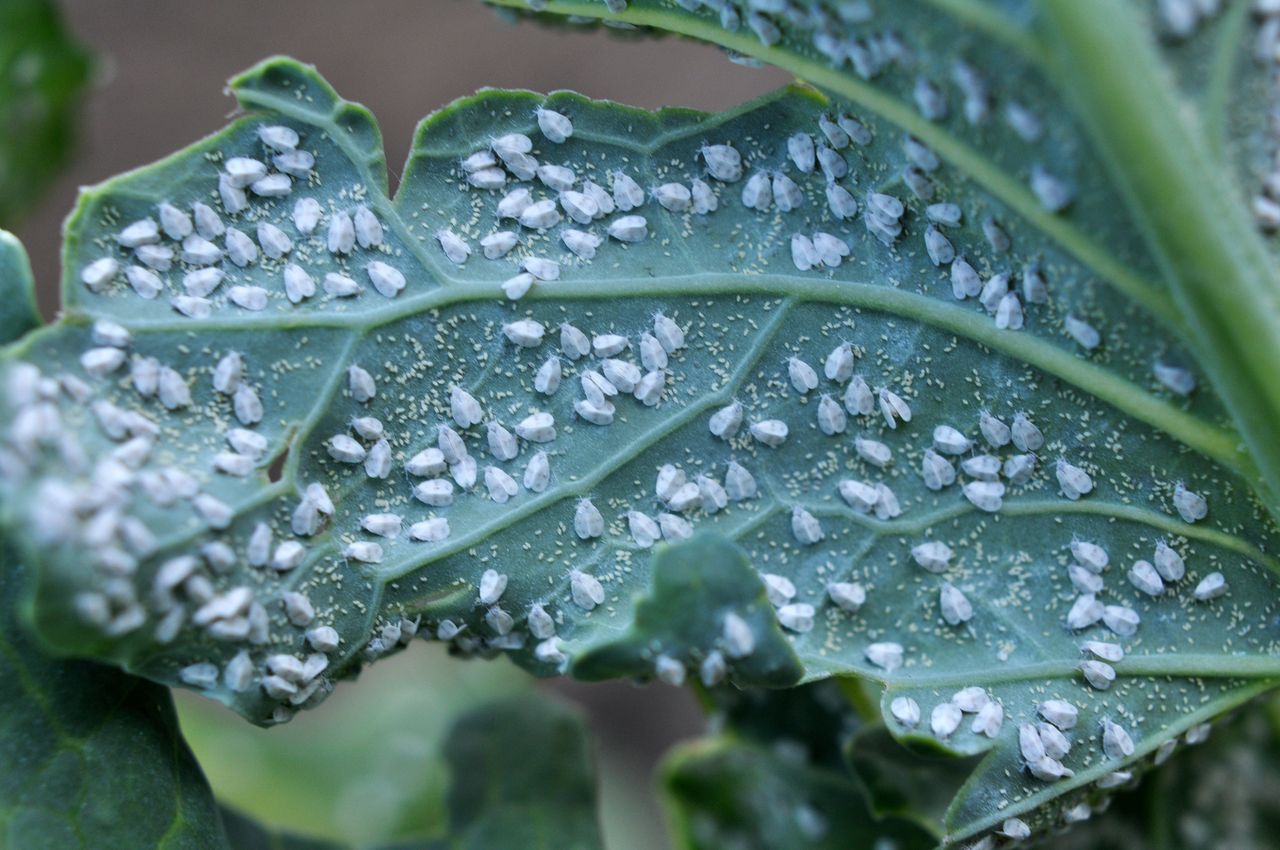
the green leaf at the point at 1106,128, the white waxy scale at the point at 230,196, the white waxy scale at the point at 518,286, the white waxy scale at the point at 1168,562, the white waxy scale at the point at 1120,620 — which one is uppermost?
the green leaf at the point at 1106,128

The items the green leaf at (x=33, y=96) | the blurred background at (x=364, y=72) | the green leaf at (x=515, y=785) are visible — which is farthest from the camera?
the blurred background at (x=364, y=72)

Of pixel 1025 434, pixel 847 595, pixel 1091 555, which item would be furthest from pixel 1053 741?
pixel 1025 434

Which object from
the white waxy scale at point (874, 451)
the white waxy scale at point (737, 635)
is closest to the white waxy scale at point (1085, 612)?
the white waxy scale at point (874, 451)

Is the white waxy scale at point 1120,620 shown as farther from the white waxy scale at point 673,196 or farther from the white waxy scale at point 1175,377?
the white waxy scale at point 673,196

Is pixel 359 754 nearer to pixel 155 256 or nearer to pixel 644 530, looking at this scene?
pixel 644 530

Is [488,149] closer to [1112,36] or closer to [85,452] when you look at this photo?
[85,452]

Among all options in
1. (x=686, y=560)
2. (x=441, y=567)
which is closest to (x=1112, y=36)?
(x=686, y=560)

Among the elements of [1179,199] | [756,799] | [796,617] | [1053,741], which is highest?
[1179,199]
